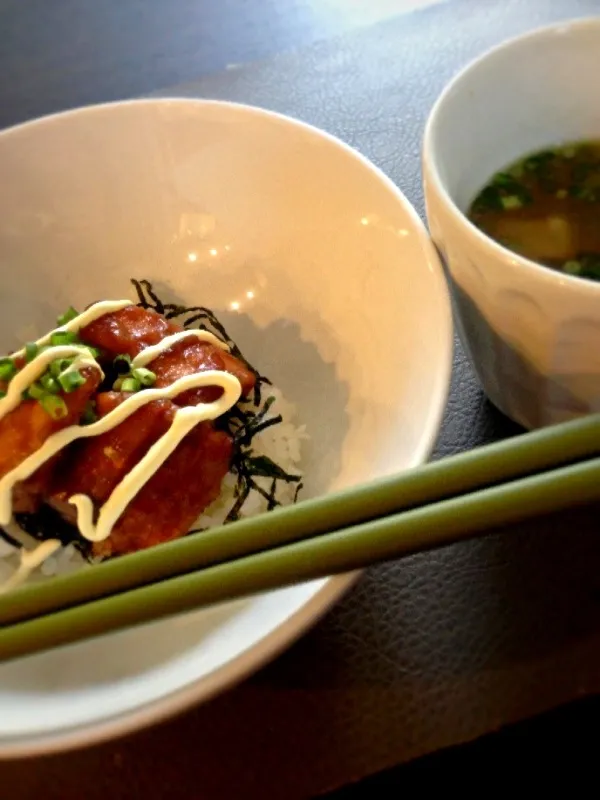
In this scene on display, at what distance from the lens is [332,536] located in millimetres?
768

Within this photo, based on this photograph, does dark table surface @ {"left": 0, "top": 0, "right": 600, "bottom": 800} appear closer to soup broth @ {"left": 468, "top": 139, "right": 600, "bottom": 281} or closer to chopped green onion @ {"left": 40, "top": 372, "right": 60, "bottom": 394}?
soup broth @ {"left": 468, "top": 139, "right": 600, "bottom": 281}

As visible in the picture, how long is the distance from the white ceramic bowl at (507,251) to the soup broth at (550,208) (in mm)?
25

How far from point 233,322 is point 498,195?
538 mm

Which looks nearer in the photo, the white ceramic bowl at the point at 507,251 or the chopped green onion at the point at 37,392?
the white ceramic bowl at the point at 507,251

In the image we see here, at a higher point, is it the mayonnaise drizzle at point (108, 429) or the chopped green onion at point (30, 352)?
the chopped green onion at point (30, 352)

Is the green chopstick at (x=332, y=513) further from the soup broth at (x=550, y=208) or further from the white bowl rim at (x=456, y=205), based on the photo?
the soup broth at (x=550, y=208)

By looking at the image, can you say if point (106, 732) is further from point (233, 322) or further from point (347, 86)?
point (347, 86)

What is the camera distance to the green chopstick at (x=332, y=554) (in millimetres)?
701

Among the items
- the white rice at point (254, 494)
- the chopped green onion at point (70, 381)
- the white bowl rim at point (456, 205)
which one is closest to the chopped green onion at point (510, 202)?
the white bowl rim at point (456, 205)

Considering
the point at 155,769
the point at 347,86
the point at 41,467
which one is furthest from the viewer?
the point at 347,86

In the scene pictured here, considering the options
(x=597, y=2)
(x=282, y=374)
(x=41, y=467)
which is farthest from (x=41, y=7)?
(x=41, y=467)

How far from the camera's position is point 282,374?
1.45 metres

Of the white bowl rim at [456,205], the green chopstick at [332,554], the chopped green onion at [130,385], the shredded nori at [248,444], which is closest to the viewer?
the green chopstick at [332,554]

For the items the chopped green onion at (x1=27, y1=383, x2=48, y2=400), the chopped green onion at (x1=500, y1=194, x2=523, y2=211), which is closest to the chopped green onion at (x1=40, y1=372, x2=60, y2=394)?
the chopped green onion at (x1=27, y1=383, x2=48, y2=400)
